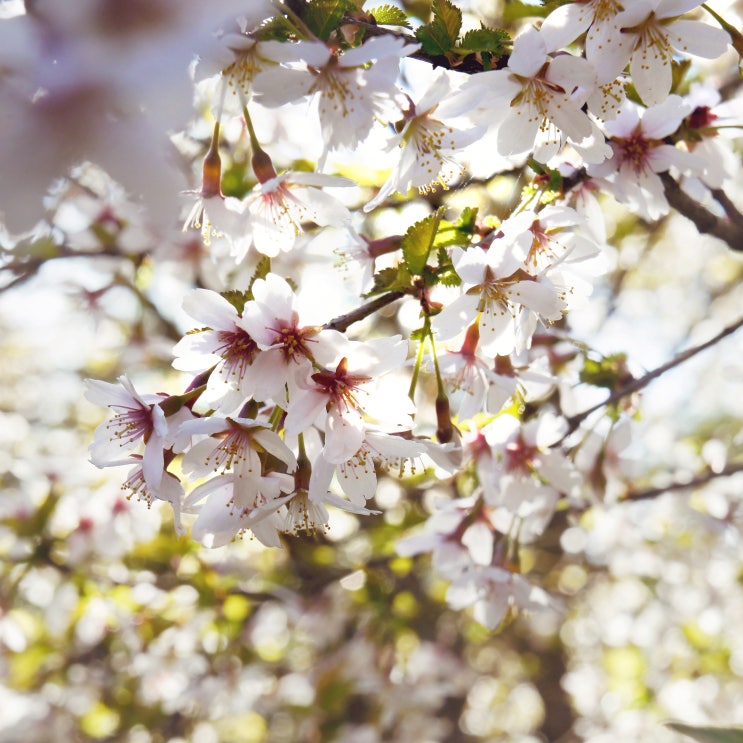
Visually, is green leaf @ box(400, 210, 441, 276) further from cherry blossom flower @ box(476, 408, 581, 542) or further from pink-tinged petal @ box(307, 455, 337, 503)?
cherry blossom flower @ box(476, 408, 581, 542)

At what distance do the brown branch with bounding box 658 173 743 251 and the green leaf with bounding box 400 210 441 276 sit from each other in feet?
1.57

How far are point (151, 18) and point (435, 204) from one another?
91cm

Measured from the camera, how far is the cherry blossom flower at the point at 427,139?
80 cm

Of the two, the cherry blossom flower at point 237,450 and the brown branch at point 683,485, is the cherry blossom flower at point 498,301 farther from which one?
the brown branch at point 683,485

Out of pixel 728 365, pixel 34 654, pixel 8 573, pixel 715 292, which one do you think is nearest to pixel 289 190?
pixel 728 365

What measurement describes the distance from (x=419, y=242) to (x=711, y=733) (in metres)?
0.65

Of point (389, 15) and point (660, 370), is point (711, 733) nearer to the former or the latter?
point (660, 370)

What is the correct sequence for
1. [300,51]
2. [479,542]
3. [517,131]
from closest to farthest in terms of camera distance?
[300,51]
[517,131]
[479,542]

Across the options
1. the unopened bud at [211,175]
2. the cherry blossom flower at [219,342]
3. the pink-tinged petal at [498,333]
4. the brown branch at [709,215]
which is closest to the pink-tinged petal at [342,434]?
the cherry blossom flower at [219,342]

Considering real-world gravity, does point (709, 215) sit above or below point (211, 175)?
below

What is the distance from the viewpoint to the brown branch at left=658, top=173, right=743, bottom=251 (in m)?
1.09

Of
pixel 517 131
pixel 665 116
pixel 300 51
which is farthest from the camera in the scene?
pixel 665 116

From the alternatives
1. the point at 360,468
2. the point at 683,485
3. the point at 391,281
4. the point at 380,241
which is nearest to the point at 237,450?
the point at 360,468

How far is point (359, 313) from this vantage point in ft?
2.69
